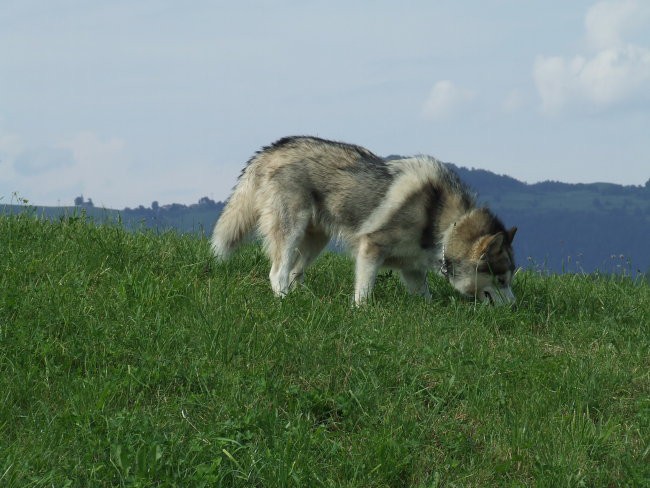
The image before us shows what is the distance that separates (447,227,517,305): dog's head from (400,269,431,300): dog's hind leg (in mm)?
359

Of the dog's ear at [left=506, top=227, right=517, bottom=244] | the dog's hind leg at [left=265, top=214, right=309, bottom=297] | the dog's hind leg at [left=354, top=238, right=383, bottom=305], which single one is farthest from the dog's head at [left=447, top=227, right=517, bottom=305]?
the dog's hind leg at [left=265, top=214, right=309, bottom=297]

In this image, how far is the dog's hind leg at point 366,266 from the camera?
28.6 ft

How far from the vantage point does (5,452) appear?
489 cm

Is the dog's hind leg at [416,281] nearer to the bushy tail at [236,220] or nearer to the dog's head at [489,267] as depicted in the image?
the dog's head at [489,267]

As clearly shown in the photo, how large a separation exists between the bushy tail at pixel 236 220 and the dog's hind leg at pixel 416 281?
1.69 meters

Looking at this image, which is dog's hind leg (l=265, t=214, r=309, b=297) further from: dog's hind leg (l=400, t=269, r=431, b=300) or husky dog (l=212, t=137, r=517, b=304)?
dog's hind leg (l=400, t=269, r=431, b=300)

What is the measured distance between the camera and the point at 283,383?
593cm

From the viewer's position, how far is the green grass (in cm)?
501

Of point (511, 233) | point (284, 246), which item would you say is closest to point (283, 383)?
point (284, 246)

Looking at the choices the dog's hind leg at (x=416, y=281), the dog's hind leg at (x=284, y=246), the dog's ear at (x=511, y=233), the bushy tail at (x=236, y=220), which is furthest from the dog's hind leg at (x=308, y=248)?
the dog's ear at (x=511, y=233)

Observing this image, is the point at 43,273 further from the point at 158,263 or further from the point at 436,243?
the point at 436,243

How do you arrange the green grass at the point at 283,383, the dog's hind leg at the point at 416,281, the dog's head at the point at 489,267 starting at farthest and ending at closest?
the dog's hind leg at the point at 416,281 < the dog's head at the point at 489,267 < the green grass at the point at 283,383

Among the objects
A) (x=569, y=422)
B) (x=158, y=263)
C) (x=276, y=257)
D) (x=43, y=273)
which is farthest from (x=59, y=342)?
(x=569, y=422)

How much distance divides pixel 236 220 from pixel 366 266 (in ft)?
4.92
